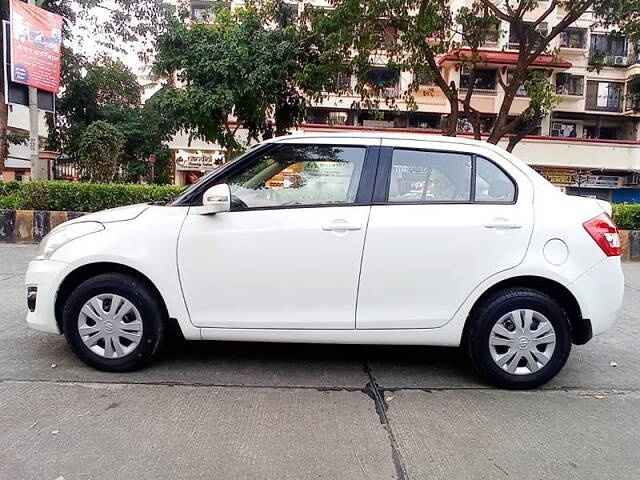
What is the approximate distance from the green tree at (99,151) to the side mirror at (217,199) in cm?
971

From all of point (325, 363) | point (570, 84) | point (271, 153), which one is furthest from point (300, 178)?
point (570, 84)

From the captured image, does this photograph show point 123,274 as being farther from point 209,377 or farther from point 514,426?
point 514,426

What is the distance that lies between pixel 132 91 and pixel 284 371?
28.4 meters

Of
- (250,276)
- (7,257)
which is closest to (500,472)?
(250,276)

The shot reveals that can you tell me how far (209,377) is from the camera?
Answer: 392 cm

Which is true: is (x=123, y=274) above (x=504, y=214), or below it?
below

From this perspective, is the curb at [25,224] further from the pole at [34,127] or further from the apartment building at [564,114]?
the apartment building at [564,114]

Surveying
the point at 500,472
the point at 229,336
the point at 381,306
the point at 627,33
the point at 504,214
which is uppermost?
the point at 627,33

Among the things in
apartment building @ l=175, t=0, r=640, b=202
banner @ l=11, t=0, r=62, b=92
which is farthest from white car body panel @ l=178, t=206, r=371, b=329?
apartment building @ l=175, t=0, r=640, b=202

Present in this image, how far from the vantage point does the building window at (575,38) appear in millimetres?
33125

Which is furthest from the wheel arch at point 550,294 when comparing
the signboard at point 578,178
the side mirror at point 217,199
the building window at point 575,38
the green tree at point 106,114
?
the building window at point 575,38

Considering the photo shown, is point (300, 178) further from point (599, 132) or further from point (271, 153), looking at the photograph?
point (599, 132)

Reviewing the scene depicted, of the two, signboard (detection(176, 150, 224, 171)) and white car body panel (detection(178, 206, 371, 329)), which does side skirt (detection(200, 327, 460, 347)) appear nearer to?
white car body panel (detection(178, 206, 371, 329))

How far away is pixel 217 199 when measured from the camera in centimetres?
363
